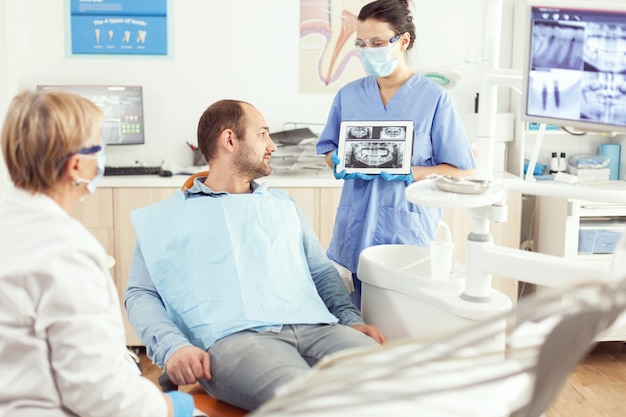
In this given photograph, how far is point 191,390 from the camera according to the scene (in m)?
1.75

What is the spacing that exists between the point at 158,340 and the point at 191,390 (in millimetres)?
159

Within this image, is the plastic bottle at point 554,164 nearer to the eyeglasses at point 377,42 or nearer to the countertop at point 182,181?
the countertop at point 182,181

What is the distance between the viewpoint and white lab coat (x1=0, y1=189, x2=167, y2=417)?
1081 mm

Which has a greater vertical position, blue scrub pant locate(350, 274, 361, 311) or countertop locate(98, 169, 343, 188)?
countertop locate(98, 169, 343, 188)

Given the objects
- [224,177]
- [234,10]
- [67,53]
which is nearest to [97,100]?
[67,53]

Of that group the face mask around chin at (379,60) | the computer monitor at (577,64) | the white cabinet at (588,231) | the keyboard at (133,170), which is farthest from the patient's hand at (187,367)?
the white cabinet at (588,231)

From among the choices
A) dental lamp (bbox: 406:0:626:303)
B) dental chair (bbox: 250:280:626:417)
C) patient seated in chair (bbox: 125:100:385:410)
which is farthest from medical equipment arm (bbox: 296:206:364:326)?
dental chair (bbox: 250:280:626:417)

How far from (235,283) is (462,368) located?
1130 mm

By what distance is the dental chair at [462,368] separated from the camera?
0.70 m

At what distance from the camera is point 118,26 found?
12.0ft

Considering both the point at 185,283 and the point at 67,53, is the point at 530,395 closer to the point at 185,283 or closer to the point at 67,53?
the point at 185,283

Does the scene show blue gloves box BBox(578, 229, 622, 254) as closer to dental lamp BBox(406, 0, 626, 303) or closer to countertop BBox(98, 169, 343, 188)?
countertop BBox(98, 169, 343, 188)

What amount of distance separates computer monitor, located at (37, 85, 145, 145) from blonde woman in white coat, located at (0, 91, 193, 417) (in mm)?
2486

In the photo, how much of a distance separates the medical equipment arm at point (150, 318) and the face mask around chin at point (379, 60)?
0.93 m
